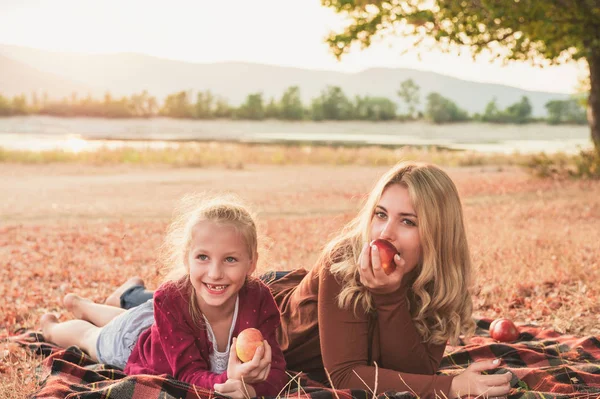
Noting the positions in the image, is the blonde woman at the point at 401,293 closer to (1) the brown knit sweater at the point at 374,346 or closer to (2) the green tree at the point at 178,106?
(1) the brown knit sweater at the point at 374,346

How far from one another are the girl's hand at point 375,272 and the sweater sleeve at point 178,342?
0.99 meters

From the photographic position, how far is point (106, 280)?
8.63 m

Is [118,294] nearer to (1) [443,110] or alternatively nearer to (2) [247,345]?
(2) [247,345]

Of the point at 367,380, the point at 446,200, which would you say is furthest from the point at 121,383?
the point at 446,200

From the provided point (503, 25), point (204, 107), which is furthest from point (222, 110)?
point (503, 25)

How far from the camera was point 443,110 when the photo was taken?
5091cm

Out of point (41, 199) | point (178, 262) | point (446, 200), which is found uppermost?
point (446, 200)

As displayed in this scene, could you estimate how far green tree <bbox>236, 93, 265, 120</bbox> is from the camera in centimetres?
5272

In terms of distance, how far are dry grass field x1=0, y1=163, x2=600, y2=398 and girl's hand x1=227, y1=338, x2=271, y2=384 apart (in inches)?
30.6

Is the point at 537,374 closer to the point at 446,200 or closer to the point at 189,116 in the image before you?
the point at 446,200

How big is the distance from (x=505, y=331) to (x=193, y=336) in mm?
2796

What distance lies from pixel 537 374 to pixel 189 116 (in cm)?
4875

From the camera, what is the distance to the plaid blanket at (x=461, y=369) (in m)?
3.82

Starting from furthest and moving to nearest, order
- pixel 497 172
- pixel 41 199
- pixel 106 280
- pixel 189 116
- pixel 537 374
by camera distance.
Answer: pixel 189 116
pixel 497 172
pixel 41 199
pixel 106 280
pixel 537 374
